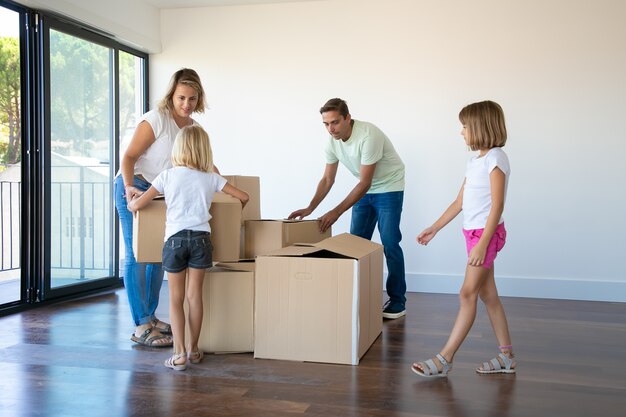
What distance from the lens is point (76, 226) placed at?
14.6 feet

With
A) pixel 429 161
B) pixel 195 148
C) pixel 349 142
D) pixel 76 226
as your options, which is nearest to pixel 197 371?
pixel 195 148

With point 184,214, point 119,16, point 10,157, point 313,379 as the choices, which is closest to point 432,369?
point 313,379

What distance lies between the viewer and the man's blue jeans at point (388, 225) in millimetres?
3641

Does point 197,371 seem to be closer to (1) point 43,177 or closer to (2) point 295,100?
(1) point 43,177

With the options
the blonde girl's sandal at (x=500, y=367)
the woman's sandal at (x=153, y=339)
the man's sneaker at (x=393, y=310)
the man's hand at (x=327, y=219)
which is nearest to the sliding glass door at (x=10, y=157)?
the woman's sandal at (x=153, y=339)

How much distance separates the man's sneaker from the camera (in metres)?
3.71

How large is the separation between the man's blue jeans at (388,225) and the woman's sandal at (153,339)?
4.30 feet

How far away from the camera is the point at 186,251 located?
2598 millimetres

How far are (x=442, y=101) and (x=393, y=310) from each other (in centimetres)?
174

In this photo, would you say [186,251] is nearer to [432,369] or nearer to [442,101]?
[432,369]

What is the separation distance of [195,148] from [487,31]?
2.81 metres

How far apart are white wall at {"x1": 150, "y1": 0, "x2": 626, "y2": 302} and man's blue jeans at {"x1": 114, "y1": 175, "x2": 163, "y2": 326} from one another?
1997 millimetres

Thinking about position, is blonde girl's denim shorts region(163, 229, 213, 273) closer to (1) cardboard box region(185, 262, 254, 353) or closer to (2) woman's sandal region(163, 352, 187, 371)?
(1) cardboard box region(185, 262, 254, 353)

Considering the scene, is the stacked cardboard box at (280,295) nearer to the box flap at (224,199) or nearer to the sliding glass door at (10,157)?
the box flap at (224,199)
